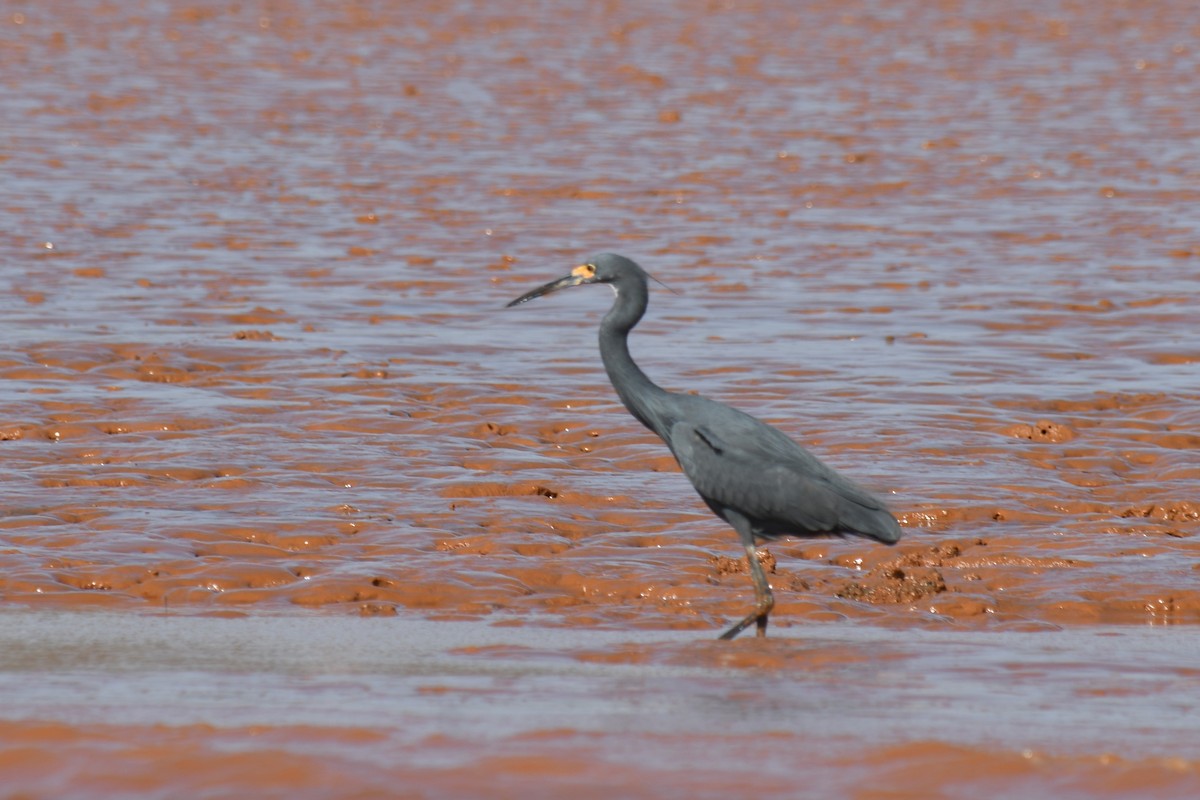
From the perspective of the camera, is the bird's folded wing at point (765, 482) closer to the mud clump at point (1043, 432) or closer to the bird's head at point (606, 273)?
the bird's head at point (606, 273)

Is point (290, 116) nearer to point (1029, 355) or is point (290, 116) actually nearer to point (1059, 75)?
point (1059, 75)

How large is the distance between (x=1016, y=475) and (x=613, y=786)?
17.2 ft

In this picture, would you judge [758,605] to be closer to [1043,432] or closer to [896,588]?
[896,588]

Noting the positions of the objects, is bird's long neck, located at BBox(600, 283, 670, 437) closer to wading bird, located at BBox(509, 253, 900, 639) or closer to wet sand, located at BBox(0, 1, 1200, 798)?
wading bird, located at BBox(509, 253, 900, 639)

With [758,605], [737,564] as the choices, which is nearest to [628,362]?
[737,564]

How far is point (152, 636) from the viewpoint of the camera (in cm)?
781

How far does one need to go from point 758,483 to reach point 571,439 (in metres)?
3.42

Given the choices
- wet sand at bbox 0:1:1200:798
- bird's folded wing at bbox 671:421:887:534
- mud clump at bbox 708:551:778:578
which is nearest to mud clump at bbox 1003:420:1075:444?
wet sand at bbox 0:1:1200:798

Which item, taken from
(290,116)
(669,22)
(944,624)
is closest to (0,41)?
(290,116)

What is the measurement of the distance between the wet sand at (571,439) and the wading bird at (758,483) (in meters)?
0.38

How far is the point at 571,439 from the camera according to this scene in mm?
11523

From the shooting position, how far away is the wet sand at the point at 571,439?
255 inches

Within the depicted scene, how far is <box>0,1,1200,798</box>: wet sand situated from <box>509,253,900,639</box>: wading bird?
38 cm

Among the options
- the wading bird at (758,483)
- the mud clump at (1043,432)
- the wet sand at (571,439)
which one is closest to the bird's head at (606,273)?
the wading bird at (758,483)
